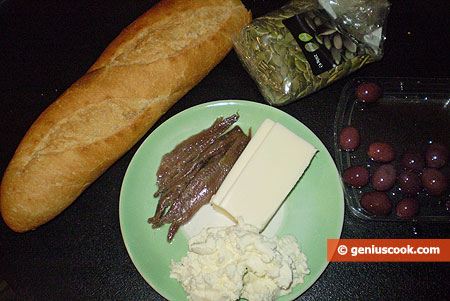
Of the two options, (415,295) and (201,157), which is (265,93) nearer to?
(201,157)

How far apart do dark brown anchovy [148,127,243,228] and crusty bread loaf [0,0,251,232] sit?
296mm

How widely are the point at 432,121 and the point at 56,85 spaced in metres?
2.09

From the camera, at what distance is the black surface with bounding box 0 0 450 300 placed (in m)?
1.64

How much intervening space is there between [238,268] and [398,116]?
3.91 feet

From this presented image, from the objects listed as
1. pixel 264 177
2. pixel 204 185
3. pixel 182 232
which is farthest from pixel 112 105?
pixel 264 177

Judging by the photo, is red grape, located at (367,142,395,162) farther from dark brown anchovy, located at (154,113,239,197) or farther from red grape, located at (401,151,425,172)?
dark brown anchovy, located at (154,113,239,197)

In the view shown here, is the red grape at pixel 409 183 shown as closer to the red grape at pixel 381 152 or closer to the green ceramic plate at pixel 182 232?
the red grape at pixel 381 152

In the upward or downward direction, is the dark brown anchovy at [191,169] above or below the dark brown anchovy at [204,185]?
above

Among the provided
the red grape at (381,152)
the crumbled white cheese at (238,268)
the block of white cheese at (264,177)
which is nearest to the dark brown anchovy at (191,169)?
the block of white cheese at (264,177)

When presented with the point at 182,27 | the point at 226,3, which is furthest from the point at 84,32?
A: the point at 226,3

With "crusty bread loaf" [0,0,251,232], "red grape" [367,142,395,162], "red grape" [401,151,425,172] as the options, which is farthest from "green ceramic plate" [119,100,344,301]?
"red grape" [401,151,425,172]

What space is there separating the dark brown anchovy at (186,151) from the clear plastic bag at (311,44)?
31 centimetres

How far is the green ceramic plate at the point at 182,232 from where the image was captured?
1.53m

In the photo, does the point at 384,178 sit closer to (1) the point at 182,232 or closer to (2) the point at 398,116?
(2) the point at 398,116
